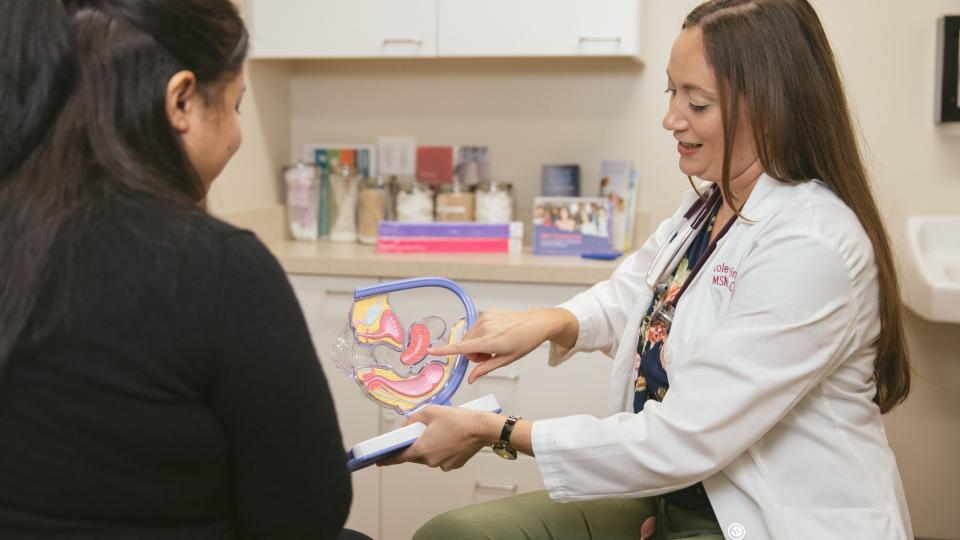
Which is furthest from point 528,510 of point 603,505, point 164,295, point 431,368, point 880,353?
point 164,295

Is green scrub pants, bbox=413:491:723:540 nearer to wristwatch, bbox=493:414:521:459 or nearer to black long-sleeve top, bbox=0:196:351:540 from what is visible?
wristwatch, bbox=493:414:521:459

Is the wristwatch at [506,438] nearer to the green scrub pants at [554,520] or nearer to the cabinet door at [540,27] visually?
the green scrub pants at [554,520]

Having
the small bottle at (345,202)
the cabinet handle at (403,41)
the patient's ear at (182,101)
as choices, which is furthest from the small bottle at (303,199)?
the patient's ear at (182,101)

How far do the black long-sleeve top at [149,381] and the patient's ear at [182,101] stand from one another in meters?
0.10

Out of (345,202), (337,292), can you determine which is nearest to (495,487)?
(337,292)

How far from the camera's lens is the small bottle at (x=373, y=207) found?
2889mm

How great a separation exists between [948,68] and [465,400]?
1.52 metres

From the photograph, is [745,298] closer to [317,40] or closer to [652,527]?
[652,527]

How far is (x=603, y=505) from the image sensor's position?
1470 mm

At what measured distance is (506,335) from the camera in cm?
152

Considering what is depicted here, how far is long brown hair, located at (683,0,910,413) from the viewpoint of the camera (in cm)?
128

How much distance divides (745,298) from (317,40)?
6.04ft

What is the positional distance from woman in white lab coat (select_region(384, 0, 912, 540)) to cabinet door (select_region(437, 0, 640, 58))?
1215 mm

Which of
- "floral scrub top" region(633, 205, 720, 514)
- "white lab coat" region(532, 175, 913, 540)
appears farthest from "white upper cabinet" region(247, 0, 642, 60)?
"white lab coat" region(532, 175, 913, 540)
